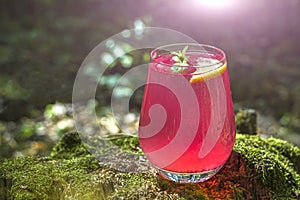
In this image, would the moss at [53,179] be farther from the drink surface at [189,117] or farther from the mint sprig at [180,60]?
the mint sprig at [180,60]

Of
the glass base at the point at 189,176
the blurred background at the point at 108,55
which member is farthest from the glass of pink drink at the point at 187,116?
the blurred background at the point at 108,55

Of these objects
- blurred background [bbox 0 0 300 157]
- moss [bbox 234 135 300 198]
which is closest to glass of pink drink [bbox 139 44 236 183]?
moss [bbox 234 135 300 198]

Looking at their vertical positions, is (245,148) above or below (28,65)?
above

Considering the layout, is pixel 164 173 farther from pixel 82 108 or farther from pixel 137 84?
pixel 137 84

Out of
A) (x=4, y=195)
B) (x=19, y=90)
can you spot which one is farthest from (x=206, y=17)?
(x=4, y=195)

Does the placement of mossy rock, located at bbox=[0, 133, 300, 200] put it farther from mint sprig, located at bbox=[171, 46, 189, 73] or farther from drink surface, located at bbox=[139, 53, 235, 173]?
mint sprig, located at bbox=[171, 46, 189, 73]
